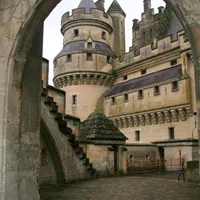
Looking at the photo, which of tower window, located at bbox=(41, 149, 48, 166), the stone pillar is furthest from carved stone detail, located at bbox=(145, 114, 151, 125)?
the stone pillar

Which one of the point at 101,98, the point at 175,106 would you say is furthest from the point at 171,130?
the point at 101,98

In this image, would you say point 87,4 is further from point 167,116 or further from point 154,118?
point 167,116

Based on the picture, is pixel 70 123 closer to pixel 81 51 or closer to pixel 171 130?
pixel 171 130

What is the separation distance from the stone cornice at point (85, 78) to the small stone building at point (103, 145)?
1564 cm

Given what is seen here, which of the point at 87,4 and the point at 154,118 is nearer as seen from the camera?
the point at 154,118

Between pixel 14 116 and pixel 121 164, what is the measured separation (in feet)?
39.2

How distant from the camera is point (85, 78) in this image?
31.3 meters

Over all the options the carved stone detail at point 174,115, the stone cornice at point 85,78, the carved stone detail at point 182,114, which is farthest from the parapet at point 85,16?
the carved stone detail at point 182,114

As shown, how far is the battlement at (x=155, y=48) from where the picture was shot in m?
25.1

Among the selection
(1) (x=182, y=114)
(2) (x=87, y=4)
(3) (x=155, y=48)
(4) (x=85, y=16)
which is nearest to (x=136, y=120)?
(1) (x=182, y=114)

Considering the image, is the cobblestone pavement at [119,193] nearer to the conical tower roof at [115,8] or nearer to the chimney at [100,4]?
the conical tower roof at [115,8]

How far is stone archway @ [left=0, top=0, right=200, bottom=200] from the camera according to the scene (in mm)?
3820

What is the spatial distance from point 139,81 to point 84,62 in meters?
6.46

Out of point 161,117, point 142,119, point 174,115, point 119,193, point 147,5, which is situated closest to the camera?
point 119,193
